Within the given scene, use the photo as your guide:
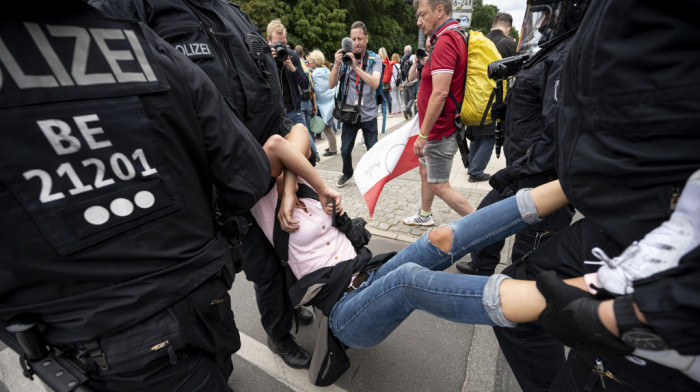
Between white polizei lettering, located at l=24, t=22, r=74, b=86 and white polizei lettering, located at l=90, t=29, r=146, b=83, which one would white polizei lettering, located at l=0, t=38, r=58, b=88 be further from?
white polizei lettering, located at l=90, t=29, r=146, b=83

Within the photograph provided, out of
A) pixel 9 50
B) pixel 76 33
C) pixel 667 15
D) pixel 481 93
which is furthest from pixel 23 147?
pixel 481 93

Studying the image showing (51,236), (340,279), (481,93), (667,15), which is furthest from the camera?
(481,93)

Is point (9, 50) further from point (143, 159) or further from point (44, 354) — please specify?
point (44, 354)

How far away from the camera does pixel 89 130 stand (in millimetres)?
822

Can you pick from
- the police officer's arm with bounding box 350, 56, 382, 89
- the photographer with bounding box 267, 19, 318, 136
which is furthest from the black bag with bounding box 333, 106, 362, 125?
the photographer with bounding box 267, 19, 318, 136

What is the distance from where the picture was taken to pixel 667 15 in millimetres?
678

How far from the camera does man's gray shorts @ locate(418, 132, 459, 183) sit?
10.3 ft

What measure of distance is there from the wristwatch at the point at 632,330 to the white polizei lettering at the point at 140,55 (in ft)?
4.57

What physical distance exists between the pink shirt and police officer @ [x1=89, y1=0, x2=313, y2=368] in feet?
0.42

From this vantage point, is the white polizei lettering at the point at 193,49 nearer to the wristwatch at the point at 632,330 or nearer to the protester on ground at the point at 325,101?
the wristwatch at the point at 632,330

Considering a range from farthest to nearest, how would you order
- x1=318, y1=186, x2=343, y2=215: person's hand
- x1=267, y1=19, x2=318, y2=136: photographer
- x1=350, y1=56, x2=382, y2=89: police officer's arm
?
x1=267, y1=19, x2=318, y2=136: photographer < x1=350, y1=56, x2=382, y2=89: police officer's arm < x1=318, y1=186, x2=343, y2=215: person's hand

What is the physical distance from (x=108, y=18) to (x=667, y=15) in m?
1.37

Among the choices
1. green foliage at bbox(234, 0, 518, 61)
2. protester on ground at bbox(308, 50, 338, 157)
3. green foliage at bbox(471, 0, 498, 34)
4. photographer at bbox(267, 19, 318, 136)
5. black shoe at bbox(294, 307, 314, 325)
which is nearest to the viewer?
black shoe at bbox(294, 307, 314, 325)

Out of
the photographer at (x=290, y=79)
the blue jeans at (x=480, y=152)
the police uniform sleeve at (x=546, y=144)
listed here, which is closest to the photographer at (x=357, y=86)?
the photographer at (x=290, y=79)
